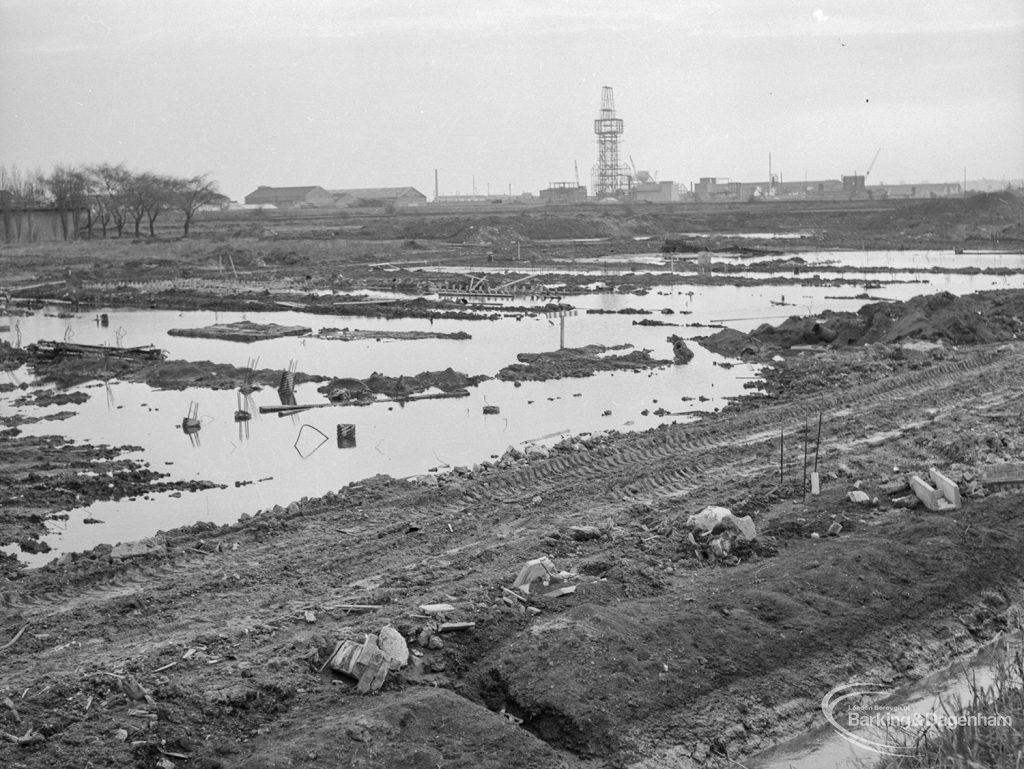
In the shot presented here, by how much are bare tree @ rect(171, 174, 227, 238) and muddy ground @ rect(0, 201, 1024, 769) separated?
58.3 metres

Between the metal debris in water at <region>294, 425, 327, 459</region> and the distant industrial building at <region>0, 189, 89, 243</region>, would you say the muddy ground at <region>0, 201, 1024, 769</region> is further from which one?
the distant industrial building at <region>0, 189, 89, 243</region>

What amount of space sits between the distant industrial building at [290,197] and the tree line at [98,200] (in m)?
56.1

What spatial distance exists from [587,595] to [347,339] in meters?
14.8

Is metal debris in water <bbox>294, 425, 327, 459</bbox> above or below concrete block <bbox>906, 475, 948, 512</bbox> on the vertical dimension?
below

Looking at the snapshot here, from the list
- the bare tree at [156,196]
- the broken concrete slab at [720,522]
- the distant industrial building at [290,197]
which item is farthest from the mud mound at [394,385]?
the distant industrial building at [290,197]

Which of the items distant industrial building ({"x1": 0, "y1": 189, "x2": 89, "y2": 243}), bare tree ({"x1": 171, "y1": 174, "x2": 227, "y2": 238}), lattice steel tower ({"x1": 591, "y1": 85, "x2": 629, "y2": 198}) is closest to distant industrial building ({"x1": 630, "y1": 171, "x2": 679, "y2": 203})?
lattice steel tower ({"x1": 591, "y1": 85, "x2": 629, "y2": 198})

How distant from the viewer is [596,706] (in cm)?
556

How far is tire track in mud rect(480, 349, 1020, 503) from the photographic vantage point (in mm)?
9727

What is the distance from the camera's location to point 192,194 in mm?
65375

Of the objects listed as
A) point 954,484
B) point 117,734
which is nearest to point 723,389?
point 954,484

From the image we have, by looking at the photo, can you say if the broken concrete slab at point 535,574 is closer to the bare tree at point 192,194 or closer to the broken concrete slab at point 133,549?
the broken concrete slab at point 133,549

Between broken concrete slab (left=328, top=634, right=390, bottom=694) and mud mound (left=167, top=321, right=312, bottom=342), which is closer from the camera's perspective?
broken concrete slab (left=328, top=634, right=390, bottom=694)

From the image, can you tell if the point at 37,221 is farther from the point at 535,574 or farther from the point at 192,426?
the point at 535,574

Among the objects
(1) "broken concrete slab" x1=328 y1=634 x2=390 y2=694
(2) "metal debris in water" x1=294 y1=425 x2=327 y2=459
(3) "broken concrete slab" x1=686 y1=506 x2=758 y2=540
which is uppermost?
(3) "broken concrete slab" x1=686 y1=506 x2=758 y2=540
